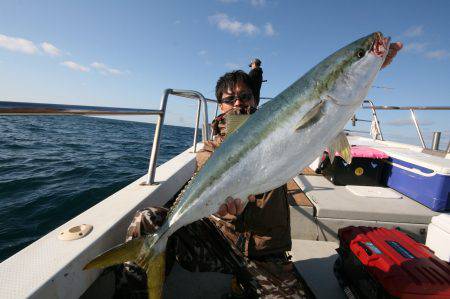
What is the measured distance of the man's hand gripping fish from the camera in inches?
70.1

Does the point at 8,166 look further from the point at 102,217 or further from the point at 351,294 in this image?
the point at 351,294

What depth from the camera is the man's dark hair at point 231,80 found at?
3027 millimetres

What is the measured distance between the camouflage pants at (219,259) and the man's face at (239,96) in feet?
4.02

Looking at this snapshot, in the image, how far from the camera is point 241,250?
8.83 feet

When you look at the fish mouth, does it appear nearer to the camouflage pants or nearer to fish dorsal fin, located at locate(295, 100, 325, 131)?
fish dorsal fin, located at locate(295, 100, 325, 131)

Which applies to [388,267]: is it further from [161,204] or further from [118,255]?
[161,204]

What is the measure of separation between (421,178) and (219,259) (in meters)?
3.41

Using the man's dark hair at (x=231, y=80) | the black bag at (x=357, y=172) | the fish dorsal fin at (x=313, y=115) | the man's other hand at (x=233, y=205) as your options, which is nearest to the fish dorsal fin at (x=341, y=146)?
the fish dorsal fin at (x=313, y=115)

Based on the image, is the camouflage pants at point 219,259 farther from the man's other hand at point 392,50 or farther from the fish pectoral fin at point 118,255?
the man's other hand at point 392,50

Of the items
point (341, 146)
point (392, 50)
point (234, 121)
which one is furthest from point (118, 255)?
point (392, 50)

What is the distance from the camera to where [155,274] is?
2.03 metres

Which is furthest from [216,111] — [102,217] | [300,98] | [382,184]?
[300,98]

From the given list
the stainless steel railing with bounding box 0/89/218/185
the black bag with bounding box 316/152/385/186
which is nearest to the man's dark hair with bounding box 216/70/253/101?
the stainless steel railing with bounding box 0/89/218/185

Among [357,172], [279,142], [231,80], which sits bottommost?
[357,172]
